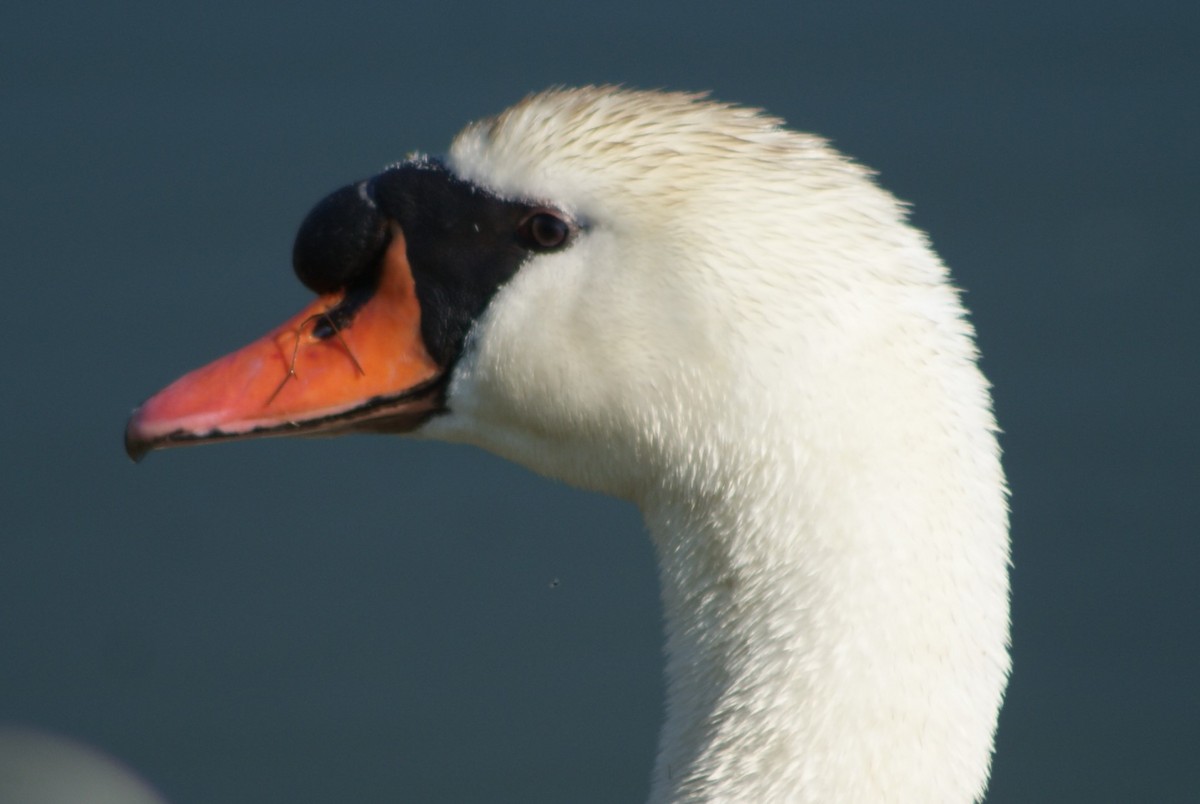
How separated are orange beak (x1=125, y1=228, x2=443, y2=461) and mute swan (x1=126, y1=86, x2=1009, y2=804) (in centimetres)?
4

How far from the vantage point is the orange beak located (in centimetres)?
220

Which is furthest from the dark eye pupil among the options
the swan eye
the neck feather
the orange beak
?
the neck feather

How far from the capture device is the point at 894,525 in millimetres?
1870

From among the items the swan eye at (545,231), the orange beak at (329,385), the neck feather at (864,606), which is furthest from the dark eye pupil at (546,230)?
the neck feather at (864,606)

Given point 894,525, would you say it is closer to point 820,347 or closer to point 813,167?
point 820,347

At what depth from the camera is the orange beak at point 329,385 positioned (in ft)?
7.23

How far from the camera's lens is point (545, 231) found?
205 cm

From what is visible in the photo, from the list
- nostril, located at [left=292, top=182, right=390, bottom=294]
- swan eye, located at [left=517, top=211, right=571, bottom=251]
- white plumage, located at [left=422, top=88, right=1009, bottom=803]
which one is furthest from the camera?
nostril, located at [left=292, top=182, right=390, bottom=294]

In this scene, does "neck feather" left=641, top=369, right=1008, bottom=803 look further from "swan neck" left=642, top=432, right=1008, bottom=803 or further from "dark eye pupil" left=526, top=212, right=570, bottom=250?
"dark eye pupil" left=526, top=212, right=570, bottom=250

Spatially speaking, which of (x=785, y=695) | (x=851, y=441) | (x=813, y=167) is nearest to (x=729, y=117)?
(x=813, y=167)

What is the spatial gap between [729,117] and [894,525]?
51 centimetres

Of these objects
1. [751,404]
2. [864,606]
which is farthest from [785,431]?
[864,606]

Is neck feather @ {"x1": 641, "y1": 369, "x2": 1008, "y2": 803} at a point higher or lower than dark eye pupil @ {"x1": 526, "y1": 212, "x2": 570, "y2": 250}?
lower

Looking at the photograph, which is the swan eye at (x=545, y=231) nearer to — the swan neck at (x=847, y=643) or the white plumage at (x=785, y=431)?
the white plumage at (x=785, y=431)
